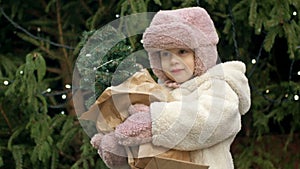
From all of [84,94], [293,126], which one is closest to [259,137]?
[293,126]

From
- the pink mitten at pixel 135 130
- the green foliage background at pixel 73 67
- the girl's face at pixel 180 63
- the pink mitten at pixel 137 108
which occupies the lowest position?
the green foliage background at pixel 73 67

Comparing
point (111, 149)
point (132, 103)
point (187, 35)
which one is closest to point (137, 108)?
point (132, 103)

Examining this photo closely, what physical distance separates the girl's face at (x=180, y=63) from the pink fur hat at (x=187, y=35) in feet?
0.06

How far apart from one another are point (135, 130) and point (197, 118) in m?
0.17

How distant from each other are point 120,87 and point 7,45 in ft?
7.34

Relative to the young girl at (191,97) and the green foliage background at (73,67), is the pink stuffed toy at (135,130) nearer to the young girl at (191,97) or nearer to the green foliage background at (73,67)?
the young girl at (191,97)

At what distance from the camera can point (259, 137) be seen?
3975 millimetres

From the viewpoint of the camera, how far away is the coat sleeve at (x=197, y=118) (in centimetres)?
223

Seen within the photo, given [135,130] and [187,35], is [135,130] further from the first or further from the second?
[187,35]

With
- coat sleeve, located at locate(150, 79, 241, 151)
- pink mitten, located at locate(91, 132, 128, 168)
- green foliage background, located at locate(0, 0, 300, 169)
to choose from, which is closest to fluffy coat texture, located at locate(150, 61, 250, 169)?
coat sleeve, located at locate(150, 79, 241, 151)

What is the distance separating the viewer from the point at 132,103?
2.27 metres

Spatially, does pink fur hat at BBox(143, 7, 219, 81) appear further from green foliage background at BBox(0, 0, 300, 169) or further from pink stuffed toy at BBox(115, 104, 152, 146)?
green foliage background at BBox(0, 0, 300, 169)

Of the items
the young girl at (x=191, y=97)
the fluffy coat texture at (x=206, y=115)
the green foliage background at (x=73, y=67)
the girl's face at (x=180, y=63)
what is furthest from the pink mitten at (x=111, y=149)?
the green foliage background at (x=73, y=67)

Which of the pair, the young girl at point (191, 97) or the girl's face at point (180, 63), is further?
the girl's face at point (180, 63)
